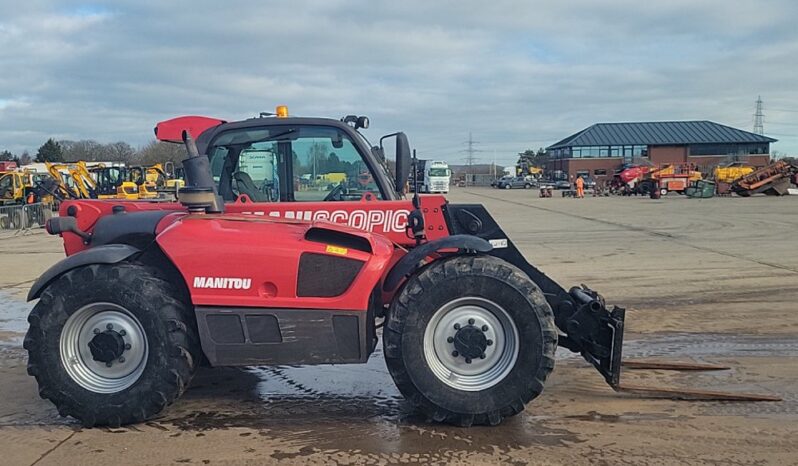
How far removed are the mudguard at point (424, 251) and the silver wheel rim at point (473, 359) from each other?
36 cm

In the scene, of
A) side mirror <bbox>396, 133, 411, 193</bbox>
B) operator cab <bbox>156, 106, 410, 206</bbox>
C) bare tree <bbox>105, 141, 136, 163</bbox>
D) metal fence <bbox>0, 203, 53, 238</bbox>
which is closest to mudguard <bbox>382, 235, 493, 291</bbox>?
side mirror <bbox>396, 133, 411, 193</bbox>

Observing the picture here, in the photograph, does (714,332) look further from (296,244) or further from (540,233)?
(540,233)

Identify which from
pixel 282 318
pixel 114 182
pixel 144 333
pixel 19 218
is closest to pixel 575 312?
pixel 282 318

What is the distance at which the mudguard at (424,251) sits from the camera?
4840 millimetres

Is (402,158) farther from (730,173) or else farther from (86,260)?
(730,173)

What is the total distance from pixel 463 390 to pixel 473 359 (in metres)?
0.22

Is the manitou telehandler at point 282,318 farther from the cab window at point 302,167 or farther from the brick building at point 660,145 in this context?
the brick building at point 660,145

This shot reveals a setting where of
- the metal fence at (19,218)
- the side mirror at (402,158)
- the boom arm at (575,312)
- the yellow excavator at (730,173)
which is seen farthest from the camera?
the yellow excavator at (730,173)

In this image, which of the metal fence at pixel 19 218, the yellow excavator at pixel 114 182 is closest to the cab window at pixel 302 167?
the metal fence at pixel 19 218

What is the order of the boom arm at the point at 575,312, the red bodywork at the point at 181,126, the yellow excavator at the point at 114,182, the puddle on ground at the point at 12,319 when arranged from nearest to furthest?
the boom arm at the point at 575,312
the red bodywork at the point at 181,126
the puddle on ground at the point at 12,319
the yellow excavator at the point at 114,182

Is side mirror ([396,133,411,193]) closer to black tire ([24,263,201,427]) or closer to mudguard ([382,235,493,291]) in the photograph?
mudguard ([382,235,493,291])

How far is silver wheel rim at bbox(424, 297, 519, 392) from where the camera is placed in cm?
479

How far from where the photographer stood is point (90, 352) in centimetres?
483

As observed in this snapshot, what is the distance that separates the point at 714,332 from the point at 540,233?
12555mm
